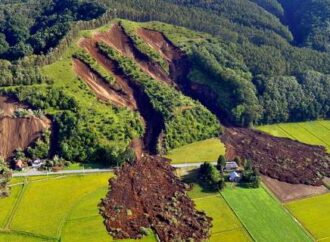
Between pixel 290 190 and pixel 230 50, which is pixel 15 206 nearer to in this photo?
pixel 290 190

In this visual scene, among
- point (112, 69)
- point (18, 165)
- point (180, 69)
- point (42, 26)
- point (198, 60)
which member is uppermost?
point (42, 26)

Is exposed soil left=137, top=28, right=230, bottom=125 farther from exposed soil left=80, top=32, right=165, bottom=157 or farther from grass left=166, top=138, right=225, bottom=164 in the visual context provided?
exposed soil left=80, top=32, right=165, bottom=157

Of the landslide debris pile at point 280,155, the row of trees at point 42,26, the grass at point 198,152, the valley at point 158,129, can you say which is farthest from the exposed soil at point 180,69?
the row of trees at point 42,26

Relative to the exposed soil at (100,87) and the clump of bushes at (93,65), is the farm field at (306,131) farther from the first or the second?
the clump of bushes at (93,65)

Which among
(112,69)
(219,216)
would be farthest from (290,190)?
(112,69)

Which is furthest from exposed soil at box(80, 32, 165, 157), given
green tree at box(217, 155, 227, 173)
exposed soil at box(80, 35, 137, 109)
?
green tree at box(217, 155, 227, 173)
